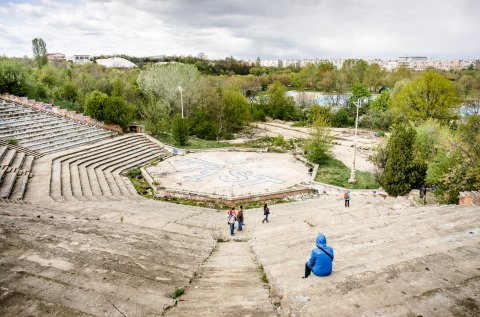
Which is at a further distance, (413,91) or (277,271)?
(413,91)

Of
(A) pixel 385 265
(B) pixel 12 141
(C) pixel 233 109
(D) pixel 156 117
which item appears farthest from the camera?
(C) pixel 233 109

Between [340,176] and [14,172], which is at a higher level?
[14,172]

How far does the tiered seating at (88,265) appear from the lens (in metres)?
5.85

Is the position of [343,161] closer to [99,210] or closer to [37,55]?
[99,210]

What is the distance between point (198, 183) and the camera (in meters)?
22.1

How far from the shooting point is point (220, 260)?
30.4ft

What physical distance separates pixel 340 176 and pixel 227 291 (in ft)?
62.5

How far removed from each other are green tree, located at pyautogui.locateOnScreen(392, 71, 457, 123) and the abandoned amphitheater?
86.4 ft

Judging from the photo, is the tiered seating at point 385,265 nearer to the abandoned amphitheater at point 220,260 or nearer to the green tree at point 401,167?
the abandoned amphitheater at point 220,260

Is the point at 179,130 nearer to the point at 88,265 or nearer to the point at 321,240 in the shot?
the point at 88,265

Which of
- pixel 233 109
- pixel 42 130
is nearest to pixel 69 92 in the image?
pixel 42 130

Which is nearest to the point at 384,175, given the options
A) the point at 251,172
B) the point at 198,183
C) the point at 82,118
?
the point at 251,172

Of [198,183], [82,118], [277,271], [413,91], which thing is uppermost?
[413,91]

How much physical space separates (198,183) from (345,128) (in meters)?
35.5
